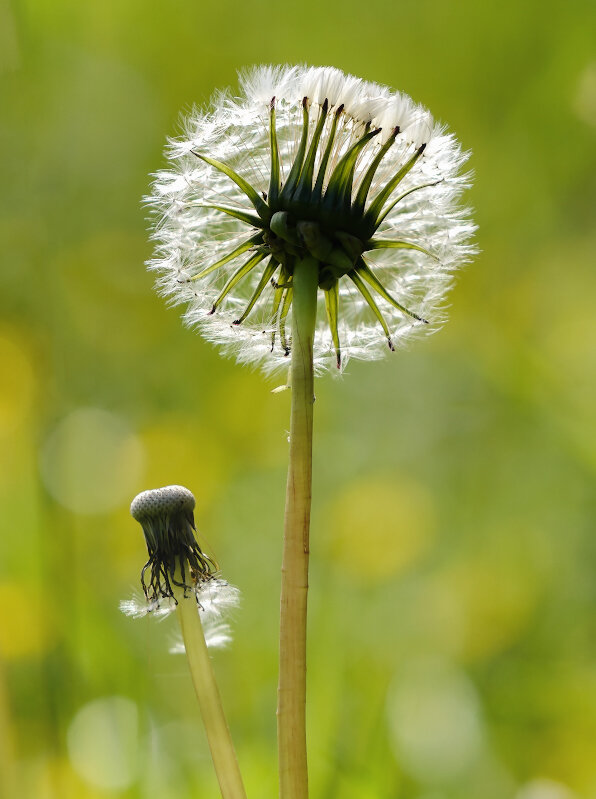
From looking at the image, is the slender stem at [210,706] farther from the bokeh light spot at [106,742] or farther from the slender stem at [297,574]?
the bokeh light spot at [106,742]

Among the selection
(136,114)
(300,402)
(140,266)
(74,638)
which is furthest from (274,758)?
(136,114)

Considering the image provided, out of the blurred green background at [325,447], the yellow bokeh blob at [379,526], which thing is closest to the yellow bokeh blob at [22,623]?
the blurred green background at [325,447]

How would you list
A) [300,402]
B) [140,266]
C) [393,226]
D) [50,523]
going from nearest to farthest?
1. [300,402]
2. [393,226]
3. [50,523]
4. [140,266]

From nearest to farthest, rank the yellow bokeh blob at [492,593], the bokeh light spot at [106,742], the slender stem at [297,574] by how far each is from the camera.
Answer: the slender stem at [297,574] < the bokeh light spot at [106,742] < the yellow bokeh blob at [492,593]

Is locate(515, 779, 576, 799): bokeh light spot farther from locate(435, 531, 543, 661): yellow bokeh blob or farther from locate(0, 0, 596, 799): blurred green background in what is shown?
locate(435, 531, 543, 661): yellow bokeh blob

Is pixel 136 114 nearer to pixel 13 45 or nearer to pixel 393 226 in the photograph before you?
pixel 13 45

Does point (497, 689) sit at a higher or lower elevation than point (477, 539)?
lower
